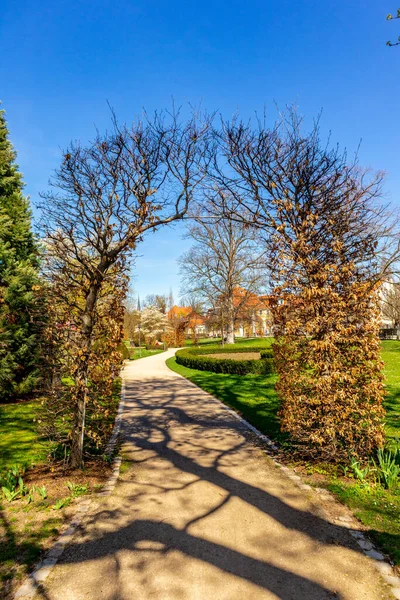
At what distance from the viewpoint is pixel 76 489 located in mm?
5004

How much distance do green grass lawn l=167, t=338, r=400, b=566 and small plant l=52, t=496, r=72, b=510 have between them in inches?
140

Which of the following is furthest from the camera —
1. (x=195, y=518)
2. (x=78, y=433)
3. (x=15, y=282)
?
(x=15, y=282)

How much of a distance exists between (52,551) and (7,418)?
6800 millimetres

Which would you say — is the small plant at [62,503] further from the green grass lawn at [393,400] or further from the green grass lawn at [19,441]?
the green grass lawn at [393,400]

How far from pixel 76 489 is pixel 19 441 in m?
3.03

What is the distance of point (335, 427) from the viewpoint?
5426 mm

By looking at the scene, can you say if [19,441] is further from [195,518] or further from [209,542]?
[209,542]

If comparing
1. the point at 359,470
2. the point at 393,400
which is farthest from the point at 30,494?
the point at 393,400

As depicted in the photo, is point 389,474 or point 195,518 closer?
point 195,518

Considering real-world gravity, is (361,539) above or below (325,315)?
below

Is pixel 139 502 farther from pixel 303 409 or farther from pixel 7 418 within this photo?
pixel 7 418

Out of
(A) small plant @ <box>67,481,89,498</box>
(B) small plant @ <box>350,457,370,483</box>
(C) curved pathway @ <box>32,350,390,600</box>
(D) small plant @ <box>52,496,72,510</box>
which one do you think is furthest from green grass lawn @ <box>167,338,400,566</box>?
(D) small plant @ <box>52,496,72,510</box>

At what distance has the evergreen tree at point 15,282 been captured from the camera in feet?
37.7

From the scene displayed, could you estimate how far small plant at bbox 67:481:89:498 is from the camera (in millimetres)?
4894
